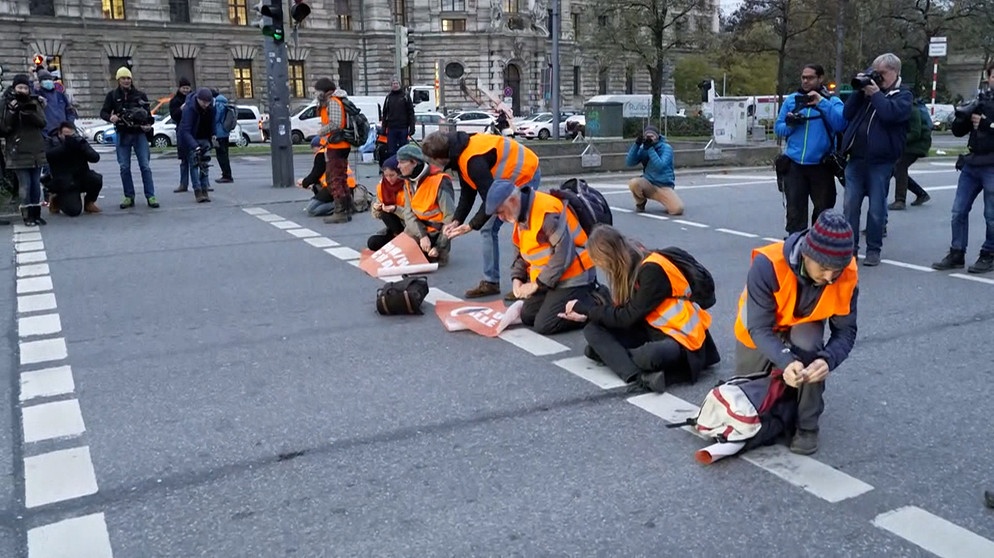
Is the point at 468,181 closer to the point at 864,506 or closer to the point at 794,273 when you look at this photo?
the point at 794,273

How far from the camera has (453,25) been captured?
62.8 metres

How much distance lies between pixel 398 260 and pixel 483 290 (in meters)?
1.48

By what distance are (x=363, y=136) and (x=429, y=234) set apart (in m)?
3.45

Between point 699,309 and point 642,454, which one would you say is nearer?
point 642,454

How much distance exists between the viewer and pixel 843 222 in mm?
4047

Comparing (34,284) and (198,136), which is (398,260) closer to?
(34,284)

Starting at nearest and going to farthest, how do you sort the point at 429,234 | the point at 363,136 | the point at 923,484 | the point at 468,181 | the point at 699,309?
the point at 923,484, the point at 699,309, the point at 468,181, the point at 429,234, the point at 363,136

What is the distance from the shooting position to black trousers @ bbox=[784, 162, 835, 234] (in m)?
9.03

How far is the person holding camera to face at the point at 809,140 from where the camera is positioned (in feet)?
29.1

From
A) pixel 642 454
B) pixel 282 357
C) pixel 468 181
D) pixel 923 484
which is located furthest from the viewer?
pixel 468 181

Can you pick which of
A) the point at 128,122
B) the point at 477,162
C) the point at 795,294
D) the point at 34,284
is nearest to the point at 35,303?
the point at 34,284

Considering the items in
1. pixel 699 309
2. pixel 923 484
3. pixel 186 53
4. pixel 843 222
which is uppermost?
pixel 186 53

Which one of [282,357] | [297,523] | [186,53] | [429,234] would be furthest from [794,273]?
[186,53]

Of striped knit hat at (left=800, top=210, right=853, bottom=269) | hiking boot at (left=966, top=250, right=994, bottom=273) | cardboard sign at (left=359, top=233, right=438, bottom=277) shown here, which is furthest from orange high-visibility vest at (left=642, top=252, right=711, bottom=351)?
hiking boot at (left=966, top=250, right=994, bottom=273)
